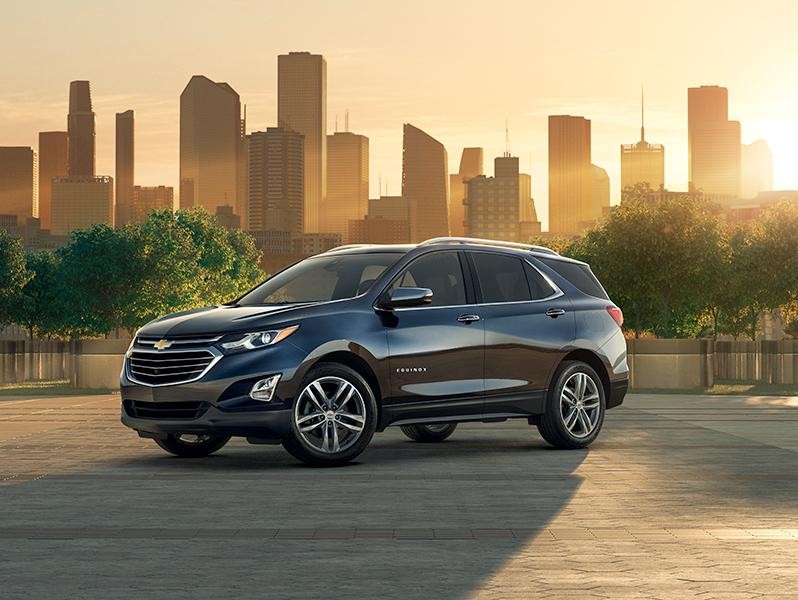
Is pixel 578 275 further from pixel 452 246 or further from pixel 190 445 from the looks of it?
pixel 190 445

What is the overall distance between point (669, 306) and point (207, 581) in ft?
199

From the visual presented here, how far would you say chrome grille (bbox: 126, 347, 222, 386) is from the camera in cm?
1290

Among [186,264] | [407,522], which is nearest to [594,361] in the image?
[407,522]

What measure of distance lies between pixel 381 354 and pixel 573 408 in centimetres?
269

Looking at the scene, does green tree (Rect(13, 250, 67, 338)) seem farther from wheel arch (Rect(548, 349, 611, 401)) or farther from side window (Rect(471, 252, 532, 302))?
side window (Rect(471, 252, 532, 302))

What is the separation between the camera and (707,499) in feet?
35.3

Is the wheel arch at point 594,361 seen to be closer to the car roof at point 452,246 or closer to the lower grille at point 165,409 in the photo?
the car roof at point 452,246

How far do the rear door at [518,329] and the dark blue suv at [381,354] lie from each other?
14 millimetres

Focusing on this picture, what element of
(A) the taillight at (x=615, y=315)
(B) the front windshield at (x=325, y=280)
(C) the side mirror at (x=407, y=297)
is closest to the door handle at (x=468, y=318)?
(C) the side mirror at (x=407, y=297)

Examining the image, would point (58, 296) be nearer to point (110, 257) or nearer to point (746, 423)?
point (110, 257)

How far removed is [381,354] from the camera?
43.9ft

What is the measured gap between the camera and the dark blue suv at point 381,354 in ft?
42.2

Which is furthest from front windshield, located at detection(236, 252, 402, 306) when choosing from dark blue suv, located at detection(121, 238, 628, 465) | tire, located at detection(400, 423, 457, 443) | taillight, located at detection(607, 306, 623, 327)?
taillight, located at detection(607, 306, 623, 327)

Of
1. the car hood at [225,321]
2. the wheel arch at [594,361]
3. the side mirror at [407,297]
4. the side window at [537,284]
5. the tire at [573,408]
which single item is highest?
the side window at [537,284]
